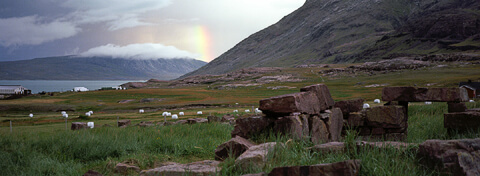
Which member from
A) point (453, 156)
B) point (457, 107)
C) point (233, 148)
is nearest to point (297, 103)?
point (233, 148)

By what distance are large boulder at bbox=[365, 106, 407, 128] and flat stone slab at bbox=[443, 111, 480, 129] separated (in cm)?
169

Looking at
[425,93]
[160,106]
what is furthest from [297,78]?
[425,93]

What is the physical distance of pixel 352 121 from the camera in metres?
14.0

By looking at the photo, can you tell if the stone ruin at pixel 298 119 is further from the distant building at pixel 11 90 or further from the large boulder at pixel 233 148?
the distant building at pixel 11 90

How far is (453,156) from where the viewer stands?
5.91m

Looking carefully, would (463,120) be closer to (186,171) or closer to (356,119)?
(356,119)

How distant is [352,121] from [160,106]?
186ft

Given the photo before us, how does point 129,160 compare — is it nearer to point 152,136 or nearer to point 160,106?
point 152,136

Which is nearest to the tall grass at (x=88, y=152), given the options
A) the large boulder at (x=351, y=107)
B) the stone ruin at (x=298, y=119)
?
the stone ruin at (x=298, y=119)

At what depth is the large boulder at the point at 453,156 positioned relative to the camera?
5.75 m

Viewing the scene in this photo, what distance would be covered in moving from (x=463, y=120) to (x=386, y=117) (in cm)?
270

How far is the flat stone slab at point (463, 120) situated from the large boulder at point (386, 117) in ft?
5.55

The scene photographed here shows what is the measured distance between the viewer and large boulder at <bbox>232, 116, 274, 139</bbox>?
37.6ft

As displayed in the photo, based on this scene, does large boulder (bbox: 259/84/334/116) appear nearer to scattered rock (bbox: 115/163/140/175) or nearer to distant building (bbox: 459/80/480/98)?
scattered rock (bbox: 115/163/140/175)
